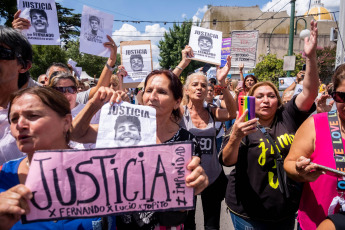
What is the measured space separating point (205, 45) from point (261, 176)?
3000 mm

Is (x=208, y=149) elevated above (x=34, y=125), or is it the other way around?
(x=34, y=125)

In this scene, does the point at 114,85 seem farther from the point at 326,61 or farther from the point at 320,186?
the point at 326,61

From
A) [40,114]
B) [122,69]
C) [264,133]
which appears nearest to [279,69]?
[122,69]

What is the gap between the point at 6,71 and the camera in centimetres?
178

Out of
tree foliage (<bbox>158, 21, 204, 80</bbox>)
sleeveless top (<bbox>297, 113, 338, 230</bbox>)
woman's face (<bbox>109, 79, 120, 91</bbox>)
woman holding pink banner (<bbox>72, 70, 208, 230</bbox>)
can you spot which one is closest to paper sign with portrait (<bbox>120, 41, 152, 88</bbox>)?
woman's face (<bbox>109, 79, 120, 91</bbox>)

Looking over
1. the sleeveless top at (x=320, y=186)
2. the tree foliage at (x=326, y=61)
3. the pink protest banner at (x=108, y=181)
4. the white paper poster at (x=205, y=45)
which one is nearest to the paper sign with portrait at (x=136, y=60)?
the white paper poster at (x=205, y=45)

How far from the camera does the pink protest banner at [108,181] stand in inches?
45.5

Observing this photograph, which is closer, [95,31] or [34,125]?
[34,125]

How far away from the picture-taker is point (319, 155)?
5.59 feet

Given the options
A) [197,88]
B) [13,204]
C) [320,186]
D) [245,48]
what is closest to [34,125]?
[13,204]

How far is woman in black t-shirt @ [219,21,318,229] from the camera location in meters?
2.03

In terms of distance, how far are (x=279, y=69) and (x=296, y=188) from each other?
18789 mm

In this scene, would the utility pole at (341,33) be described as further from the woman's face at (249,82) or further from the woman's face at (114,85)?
the woman's face at (114,85)

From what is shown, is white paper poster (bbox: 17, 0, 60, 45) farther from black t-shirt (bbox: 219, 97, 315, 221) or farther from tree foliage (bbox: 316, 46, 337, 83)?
tree foliage (bbox: 316, 46, 337, 83)
